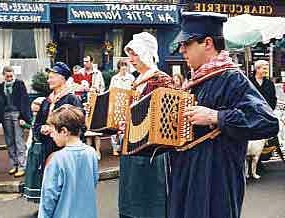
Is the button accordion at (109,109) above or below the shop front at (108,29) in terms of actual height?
below

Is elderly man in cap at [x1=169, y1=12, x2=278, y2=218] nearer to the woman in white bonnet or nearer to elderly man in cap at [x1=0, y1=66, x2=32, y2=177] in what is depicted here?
the woman in white bonnet

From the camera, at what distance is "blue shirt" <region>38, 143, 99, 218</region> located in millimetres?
4203

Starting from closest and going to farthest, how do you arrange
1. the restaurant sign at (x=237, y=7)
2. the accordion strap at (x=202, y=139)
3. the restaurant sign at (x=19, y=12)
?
the accordion strap at (x=202, y=139) → the restaurant sign at (x=19, y=12) → the restaurant sign at (x=237, y=7)

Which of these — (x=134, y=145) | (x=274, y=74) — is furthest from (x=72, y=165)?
(x=274, y=74)

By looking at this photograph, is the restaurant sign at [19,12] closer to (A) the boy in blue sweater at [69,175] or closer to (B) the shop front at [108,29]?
(B) the shop front at [108,29]

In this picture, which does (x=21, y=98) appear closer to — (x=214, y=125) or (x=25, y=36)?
(x=214, y=125)

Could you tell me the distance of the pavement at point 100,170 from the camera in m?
9.17

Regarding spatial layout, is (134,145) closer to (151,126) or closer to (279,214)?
(151,126)

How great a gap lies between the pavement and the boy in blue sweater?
4898 millimetres

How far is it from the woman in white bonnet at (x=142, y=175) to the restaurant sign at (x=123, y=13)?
40.4 feet

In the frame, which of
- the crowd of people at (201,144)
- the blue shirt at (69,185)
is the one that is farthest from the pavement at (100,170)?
the blue shirt at (69,185)

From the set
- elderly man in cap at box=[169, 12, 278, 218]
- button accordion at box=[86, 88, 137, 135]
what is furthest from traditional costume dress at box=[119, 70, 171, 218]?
elderly man in cap at box=[169, 12, 278, 218]

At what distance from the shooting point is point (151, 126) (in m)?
3.31

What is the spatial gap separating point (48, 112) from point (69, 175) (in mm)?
2543
